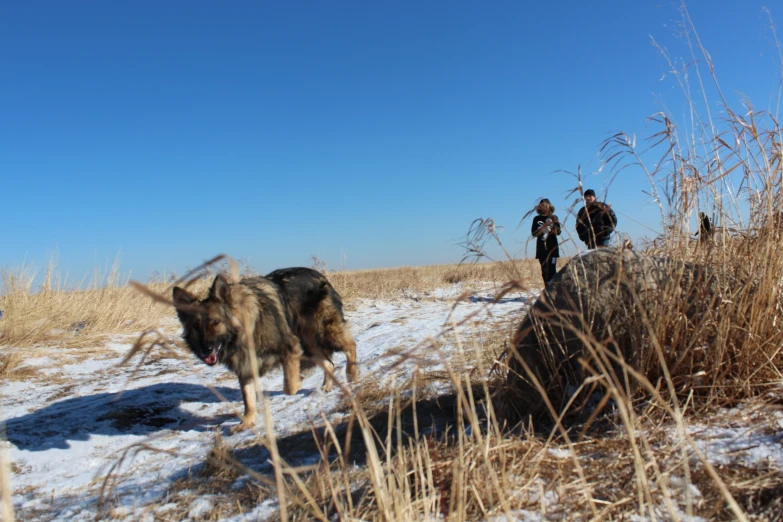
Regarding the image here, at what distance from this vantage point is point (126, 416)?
3840mm

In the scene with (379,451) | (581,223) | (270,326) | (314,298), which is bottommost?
(379,451)

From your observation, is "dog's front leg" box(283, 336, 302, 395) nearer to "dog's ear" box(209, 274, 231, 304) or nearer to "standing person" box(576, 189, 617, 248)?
"dog's ear" box(209, 274, 231, 304)

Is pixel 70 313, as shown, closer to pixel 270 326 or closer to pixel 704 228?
pixel 270 326

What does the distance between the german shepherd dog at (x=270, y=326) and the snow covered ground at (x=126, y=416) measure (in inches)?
11.2

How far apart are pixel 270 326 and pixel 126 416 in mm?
1314

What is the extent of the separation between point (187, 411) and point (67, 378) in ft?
6.95

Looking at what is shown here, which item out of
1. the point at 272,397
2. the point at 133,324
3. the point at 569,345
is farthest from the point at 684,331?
the point at 133,324

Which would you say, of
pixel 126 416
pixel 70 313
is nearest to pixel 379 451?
pixel 126 416

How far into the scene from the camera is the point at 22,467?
2.92 m

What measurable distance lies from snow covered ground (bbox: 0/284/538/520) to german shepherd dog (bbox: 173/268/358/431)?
0.28 metres

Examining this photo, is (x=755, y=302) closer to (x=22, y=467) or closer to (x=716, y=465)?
(x=716, y=465)

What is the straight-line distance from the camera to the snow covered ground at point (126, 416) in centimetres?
235

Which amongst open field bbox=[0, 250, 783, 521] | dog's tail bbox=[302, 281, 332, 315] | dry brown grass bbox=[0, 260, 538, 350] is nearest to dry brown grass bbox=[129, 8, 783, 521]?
open field bbox=[0, 250, 783, 521]

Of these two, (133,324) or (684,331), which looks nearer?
(684,331)
